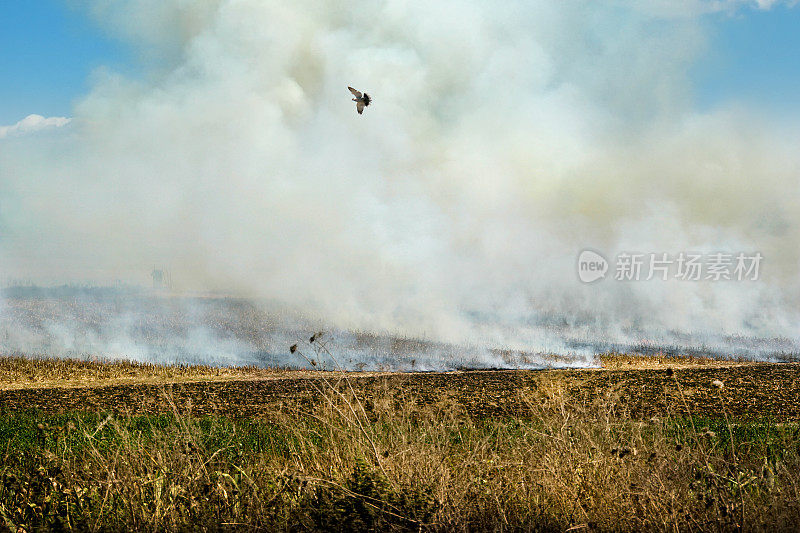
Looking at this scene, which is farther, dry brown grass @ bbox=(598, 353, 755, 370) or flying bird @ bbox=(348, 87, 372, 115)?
dry brown grass @ bbox=(598, 353, 755, 370)

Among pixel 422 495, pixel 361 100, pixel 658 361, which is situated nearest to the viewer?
pixel 422 495

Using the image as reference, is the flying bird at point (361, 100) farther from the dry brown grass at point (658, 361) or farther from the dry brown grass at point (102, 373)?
the dry brown grass at point (658, 361)

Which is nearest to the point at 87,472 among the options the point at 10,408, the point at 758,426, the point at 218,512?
the point at 218,512

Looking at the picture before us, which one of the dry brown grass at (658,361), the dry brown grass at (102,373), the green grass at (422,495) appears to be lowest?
the dry brown grass at (102,373)

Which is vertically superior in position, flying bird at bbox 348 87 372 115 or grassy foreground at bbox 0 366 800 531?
flying bird at bbox 348 87 372 115

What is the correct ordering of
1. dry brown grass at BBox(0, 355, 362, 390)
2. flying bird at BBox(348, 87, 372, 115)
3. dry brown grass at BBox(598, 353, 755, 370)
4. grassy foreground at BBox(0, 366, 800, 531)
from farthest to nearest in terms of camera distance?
1. dry brown grass at BBox(598, 353, 755, 370)
2. dry brown grass at BBox(0, 355, 362, 390)
3. flying bird at BBox(348, 87, 372, 115)
4. grassy foreground at BBox(0, 366, 800, 531)

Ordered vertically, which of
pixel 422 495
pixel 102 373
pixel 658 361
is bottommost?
pixel 102 373

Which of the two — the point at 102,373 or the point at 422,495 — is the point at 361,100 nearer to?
the point at 422,495

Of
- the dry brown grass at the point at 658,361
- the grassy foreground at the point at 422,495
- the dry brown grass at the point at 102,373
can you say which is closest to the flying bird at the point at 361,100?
the grassy foreground at the point at 422,495

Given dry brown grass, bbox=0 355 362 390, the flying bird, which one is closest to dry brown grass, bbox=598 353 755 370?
dry brown grass, bbox=0 355 362 390

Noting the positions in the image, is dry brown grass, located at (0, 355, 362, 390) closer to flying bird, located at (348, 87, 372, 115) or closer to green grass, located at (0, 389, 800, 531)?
flying bird, located at (348, 87, 372, 115)

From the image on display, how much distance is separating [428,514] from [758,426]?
9.91m

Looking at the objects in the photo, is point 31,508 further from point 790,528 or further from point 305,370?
point 305,370

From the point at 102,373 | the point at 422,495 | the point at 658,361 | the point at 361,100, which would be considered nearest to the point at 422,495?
the point at 422,495
